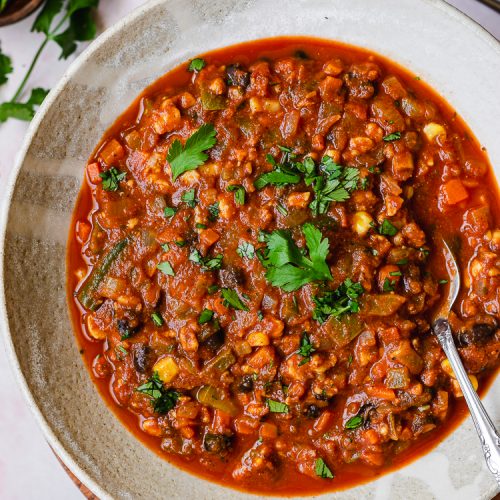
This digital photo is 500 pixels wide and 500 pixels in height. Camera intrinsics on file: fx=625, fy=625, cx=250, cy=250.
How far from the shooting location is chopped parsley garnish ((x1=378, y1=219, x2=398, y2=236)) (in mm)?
4973

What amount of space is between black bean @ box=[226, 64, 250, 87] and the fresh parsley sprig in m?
1.42

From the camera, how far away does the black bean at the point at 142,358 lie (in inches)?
202

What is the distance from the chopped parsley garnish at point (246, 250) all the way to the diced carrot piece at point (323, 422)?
1.45 m

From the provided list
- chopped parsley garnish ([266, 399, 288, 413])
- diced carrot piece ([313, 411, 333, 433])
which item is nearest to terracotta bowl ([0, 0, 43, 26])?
chopped parsley garnish ([266, 399, 288, 413])

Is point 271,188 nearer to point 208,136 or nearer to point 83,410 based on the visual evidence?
point 208,136

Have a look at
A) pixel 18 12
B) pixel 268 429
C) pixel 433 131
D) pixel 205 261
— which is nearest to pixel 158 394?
pixel 268 429

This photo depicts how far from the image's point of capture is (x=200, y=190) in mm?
5074

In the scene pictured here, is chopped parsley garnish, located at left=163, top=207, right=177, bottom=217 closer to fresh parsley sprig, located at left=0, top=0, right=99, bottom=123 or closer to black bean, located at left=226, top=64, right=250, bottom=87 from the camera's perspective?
black bean, located at left=226, top=64, right=250, bottom=87

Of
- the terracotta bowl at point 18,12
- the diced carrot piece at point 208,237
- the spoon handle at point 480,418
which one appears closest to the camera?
the spoon handle at point 480,418

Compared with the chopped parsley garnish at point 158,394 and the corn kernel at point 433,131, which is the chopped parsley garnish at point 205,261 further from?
the corn kernel at point 433,131

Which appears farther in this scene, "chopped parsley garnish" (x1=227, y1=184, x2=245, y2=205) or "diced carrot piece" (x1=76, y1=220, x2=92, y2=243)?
"diced carrot piece" (x1=76, y1=220, x2=92, y2=243)

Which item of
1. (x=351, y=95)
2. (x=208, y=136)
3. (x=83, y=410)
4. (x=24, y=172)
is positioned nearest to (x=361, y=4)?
(x=351, y=95)

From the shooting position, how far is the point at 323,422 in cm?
517

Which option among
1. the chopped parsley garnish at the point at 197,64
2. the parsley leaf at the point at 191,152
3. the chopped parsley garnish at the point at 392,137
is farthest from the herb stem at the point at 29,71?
the chopped parsley garnish at the point at 392,137
